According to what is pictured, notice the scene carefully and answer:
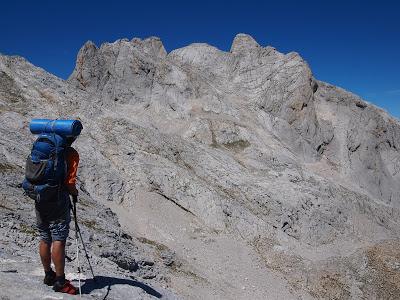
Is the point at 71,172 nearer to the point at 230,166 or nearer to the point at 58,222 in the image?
the point at 58,222

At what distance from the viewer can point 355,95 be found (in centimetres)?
5716

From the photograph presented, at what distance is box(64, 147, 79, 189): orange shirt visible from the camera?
25.9 ft

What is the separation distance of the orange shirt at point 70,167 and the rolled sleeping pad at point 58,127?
33cm

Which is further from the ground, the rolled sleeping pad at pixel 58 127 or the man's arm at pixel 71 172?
the rolled sleeping pad at pixel 58 127

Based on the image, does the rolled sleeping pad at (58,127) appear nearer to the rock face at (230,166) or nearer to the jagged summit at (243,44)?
the rock face at (230,166)

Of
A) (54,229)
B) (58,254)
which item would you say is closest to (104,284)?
(58,254)

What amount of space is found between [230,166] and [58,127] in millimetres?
27277

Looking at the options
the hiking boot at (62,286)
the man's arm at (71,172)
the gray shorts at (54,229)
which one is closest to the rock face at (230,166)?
the hiking boot at (62,286)

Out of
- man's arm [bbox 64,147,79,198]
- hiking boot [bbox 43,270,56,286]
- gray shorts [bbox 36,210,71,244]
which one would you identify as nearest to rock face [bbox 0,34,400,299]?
hiking boot [bbox 43,270,56,286]

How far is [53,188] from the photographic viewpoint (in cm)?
775

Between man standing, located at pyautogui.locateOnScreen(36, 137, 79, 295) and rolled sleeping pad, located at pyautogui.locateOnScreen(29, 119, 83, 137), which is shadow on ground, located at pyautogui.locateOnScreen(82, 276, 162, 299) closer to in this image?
man standing, located at pyautogui.locateOnScreen(36, 137, 79, 295)

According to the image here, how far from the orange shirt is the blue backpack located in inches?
3.2

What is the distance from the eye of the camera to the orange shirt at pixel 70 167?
7.91 m

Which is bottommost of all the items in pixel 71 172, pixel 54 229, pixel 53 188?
pixel 54 229
